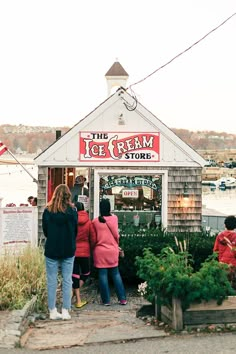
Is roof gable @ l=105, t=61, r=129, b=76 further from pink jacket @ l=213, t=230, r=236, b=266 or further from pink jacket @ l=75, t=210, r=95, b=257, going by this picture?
pink jacket @ l=213, t=230, r=236, b=266

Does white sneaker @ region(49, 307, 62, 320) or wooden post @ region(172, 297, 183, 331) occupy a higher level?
wooden post @ region(172, 297, 183, 331)

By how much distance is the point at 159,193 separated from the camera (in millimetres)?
13672

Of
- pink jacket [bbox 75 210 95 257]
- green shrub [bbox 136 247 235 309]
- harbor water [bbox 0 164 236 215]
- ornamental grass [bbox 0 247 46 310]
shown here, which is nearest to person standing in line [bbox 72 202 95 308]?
pink jacket [bbox 75 210 95 257]

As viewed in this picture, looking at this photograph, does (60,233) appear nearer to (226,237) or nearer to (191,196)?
(226,237)

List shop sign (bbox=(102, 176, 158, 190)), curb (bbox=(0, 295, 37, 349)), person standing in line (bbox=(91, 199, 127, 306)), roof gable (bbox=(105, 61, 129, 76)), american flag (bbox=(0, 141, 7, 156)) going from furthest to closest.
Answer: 1. roof gable (bbox=(105, 61, 129, 76))
2. american flag (bbox=(0, 141, 7, 156))
3. shop sign (bbox=(102, 176, 158, 190))
4. person standing in line (bbox=(91, 199, 127, 306))
5. curb (bbox=(0, 295, 37, 349))

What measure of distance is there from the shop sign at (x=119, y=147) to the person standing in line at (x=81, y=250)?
4494 mm

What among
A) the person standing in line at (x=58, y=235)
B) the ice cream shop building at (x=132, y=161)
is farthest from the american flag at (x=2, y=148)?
the person standing in line at (x=58, y=235)

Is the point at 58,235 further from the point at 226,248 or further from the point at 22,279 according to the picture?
the point at 226,248

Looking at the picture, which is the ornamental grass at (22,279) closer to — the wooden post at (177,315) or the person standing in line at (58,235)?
the person standing in line at (58,235)

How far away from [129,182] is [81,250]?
495cm

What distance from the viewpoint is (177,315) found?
22.3 ft

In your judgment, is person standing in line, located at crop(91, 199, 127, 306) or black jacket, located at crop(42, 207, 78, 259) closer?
black jacket, located at crop(42, 207, 78, 259)

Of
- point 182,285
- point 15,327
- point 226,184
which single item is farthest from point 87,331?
point 226,184

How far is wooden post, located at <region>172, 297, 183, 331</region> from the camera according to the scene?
6805 millimetres
